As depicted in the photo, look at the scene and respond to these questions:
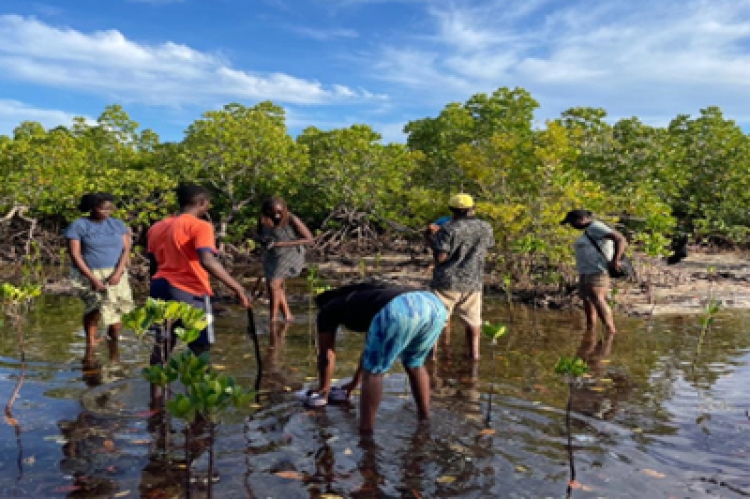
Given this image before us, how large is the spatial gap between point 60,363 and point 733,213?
1659 cm

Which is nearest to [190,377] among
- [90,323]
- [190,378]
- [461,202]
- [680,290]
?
[190,378]

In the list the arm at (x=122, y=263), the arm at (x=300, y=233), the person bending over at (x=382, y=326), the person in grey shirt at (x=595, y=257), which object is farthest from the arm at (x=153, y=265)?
the person in grey shirt at (x=595, y=257)

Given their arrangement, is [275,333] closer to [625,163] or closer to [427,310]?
[427,310]

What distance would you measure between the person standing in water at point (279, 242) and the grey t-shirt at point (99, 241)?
1.85 m

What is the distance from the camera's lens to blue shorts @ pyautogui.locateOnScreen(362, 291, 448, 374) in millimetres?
3648

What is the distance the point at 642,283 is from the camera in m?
10.5

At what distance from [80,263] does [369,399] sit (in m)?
3.24

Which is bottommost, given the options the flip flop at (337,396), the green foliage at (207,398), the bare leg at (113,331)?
the flip flop at (337,396)

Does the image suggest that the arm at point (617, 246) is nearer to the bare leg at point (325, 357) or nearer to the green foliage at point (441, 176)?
the green foliage at point (441, 176)

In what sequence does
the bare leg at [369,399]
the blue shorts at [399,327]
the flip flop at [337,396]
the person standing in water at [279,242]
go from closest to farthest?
the blue shorts at [399,327] → the bare leg at [369,399] → the flip flop at [337,396] → the person standing in water at [279,242]

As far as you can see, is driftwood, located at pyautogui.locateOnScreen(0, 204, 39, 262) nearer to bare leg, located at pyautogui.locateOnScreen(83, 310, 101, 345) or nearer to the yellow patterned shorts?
bare leg, located at pyautogui.locateOnScreen(83, 310, 101, 345)

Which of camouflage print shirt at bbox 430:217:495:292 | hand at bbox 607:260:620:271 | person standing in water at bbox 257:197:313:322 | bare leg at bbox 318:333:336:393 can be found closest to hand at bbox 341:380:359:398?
bare leg at bbox 318:333:336:393

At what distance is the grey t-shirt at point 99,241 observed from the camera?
18.8 ft

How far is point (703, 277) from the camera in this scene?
1240cm
